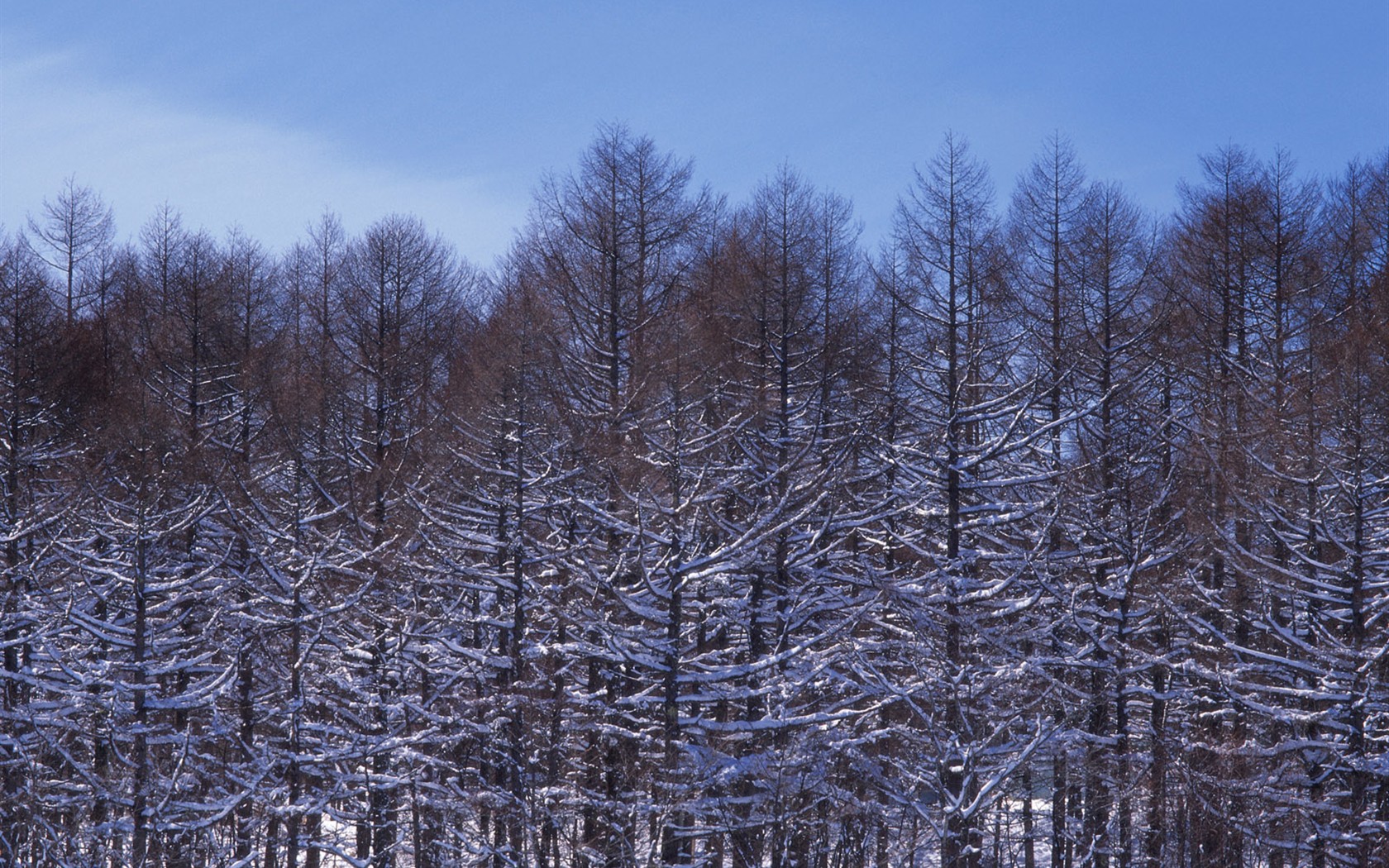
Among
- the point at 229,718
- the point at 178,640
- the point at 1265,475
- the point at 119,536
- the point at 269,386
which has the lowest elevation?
the point at 229,718

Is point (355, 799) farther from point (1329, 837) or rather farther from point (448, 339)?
point (1329, 837)

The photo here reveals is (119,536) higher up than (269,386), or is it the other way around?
(269,386)

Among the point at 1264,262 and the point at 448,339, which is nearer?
the point at 1264,262

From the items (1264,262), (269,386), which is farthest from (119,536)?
(1264,262)

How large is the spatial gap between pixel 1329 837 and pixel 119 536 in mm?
23476

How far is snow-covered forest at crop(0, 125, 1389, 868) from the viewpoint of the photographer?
20.7 meters

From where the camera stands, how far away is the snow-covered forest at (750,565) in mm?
20734

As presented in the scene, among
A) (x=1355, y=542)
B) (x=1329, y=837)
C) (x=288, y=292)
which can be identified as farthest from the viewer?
(x=288, y=292)

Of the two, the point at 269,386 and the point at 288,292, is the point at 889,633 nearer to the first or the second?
the point at 269,386

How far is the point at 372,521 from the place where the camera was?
27.0 m

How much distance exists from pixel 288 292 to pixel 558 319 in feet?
59.0

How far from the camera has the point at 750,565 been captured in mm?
22062

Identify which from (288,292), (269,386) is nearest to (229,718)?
(269,386)

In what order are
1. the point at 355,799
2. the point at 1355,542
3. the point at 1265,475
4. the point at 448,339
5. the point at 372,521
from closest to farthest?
the point at 1355,542 < the point at 1265,475 < the point at 355,799 < the point at 372,521 < the point at 448,339
